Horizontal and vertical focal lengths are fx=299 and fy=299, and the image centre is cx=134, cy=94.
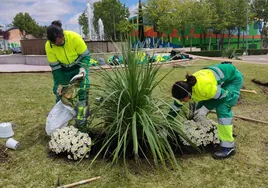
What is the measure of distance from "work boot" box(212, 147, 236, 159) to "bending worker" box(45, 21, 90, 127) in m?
1.45

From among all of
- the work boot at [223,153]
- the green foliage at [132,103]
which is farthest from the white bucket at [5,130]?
the work boot at [223,153]

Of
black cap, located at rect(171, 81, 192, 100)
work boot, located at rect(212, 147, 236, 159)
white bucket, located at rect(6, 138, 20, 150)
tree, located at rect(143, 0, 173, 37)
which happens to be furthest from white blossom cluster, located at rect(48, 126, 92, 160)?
tree, located at rect(143, 0, 173, 37)

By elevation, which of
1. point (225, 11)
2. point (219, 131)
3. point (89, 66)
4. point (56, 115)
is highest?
point (225, 11)

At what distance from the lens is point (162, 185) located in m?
2.60

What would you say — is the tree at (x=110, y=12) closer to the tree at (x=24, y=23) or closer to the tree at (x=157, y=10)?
the tree at (x=157, y=10)

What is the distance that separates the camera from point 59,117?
3.35m

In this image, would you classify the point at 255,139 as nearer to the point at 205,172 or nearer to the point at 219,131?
the point at 219,131

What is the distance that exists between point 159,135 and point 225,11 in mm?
37967

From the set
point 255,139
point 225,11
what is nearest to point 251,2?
point 225,11

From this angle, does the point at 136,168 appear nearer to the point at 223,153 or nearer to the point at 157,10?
the point at 223,153

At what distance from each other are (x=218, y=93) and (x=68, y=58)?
5.82 feet

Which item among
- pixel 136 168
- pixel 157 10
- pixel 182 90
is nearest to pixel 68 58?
pixel 182 90

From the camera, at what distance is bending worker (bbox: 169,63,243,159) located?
2996mm

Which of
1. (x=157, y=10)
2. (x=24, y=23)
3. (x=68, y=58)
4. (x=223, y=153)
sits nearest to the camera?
(x=223, y=153)
